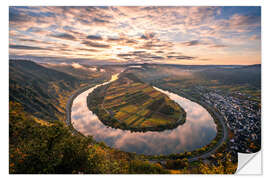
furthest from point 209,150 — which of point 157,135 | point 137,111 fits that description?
point 137,111

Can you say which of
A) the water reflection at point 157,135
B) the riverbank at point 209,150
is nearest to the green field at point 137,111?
the water reflection at point 157,135

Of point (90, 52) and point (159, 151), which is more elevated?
point (90, 52)

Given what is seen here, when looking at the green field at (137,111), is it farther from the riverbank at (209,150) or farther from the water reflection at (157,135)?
the riverbank at (209,150)

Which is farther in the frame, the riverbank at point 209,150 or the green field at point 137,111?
the green field at point 137,111
